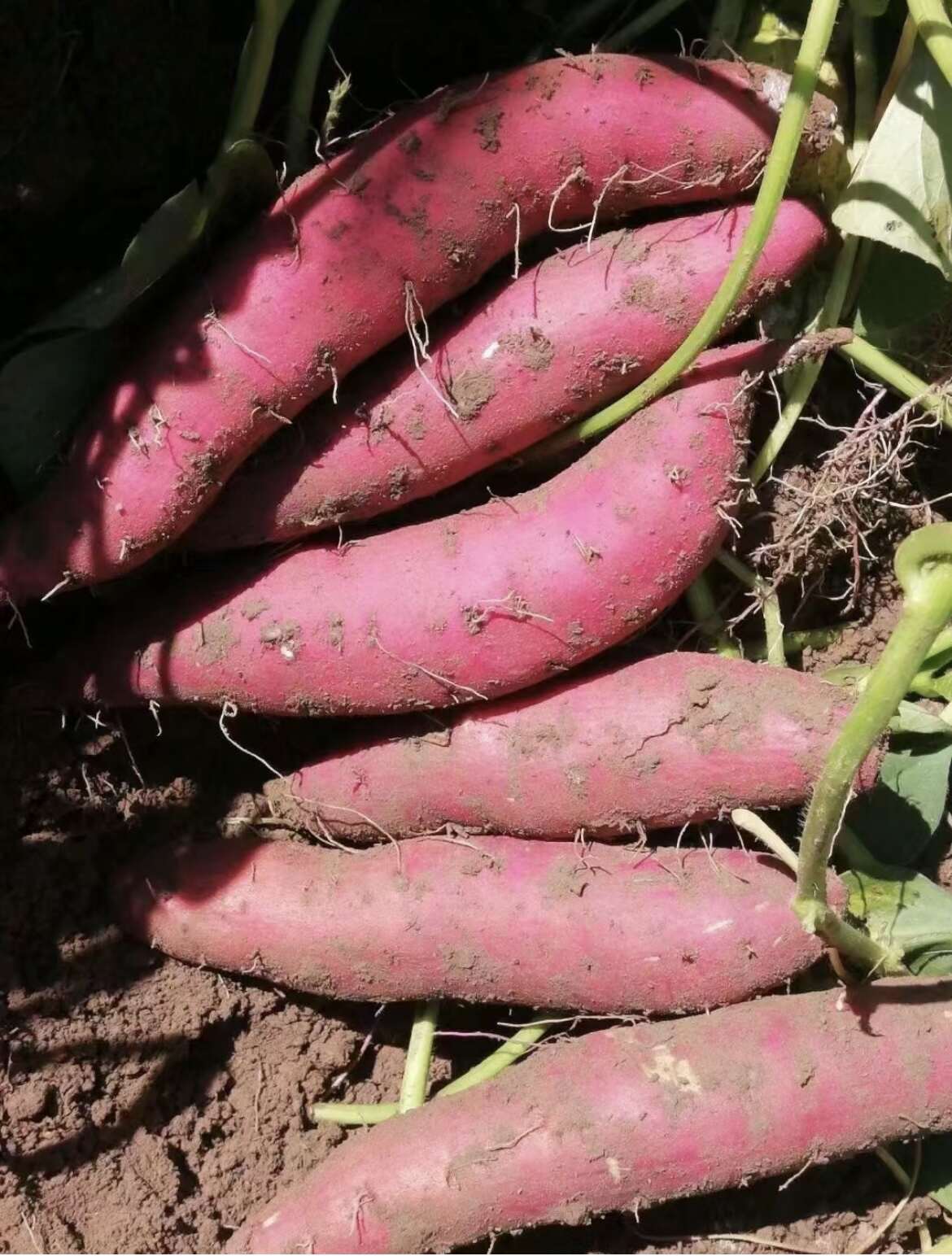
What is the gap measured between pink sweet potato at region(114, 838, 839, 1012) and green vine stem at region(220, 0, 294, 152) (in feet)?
2.39

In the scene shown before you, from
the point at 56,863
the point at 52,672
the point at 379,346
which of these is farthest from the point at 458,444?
the point at 56,863

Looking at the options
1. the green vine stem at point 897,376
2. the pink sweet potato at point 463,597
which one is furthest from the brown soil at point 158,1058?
the green vine stem at point 897,376

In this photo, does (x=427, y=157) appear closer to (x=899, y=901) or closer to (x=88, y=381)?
(x=88, y=381)

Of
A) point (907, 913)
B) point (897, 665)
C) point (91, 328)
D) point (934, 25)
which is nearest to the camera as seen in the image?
point (897, 665)

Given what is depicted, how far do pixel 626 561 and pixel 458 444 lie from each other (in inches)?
7.8

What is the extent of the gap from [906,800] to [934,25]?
0.75m

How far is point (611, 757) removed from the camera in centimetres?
113

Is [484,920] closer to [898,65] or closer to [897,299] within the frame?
[897,299]

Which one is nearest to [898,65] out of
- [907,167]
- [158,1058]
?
[907,167]

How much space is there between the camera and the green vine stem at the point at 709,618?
1.19 meters

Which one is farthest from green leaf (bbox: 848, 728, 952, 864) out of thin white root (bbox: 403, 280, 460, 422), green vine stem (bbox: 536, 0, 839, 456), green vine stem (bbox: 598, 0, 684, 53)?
green vine stem (bbox: 598, 0, 684, 53)

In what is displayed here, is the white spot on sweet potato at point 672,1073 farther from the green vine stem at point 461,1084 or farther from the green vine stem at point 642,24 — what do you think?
the green vine stem at point 642,24

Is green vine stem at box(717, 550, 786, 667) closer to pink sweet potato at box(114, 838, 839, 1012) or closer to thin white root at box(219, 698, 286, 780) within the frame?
pink sweet potato at box(114, 838, 839, 1012)

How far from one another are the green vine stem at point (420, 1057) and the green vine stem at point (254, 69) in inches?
34.9
